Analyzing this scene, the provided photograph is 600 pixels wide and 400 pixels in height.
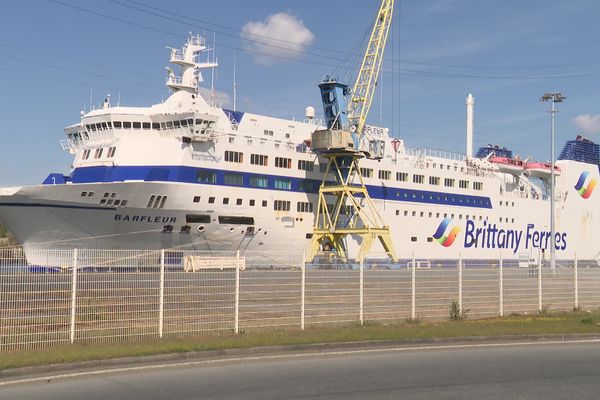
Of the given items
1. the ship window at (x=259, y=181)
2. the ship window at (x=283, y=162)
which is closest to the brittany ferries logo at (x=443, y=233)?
the ship window at (x=283, y=162)

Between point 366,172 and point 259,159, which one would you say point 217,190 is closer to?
point 259,159

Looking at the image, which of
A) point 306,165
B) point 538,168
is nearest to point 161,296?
point 306,165

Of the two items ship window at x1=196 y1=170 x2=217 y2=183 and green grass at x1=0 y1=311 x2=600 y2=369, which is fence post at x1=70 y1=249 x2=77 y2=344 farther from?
ship window at x1=196 y1=170 x2=217 y2=183

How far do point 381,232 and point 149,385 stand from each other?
43.7 metres

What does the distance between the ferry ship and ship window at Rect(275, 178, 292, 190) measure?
76 mm

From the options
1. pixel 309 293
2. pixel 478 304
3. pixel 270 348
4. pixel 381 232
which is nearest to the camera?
pixel 270 348

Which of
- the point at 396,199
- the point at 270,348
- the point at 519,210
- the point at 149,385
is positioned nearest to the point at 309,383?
the point at 149,385

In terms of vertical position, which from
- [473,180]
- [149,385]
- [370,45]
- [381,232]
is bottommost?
[149,385]

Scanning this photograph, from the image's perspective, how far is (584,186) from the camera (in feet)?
253

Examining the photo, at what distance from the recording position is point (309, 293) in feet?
61.3

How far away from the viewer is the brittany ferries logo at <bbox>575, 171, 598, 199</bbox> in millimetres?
76625

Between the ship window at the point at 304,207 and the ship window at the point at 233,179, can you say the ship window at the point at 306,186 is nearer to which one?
the ship window at the point at 304,207

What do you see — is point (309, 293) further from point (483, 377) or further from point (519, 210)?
point (519, 210)

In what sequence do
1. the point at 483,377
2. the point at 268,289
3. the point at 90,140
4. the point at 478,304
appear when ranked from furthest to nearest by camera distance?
the point at 90,140, the point at 478,304, the point at 268,289, the point at 483,377
